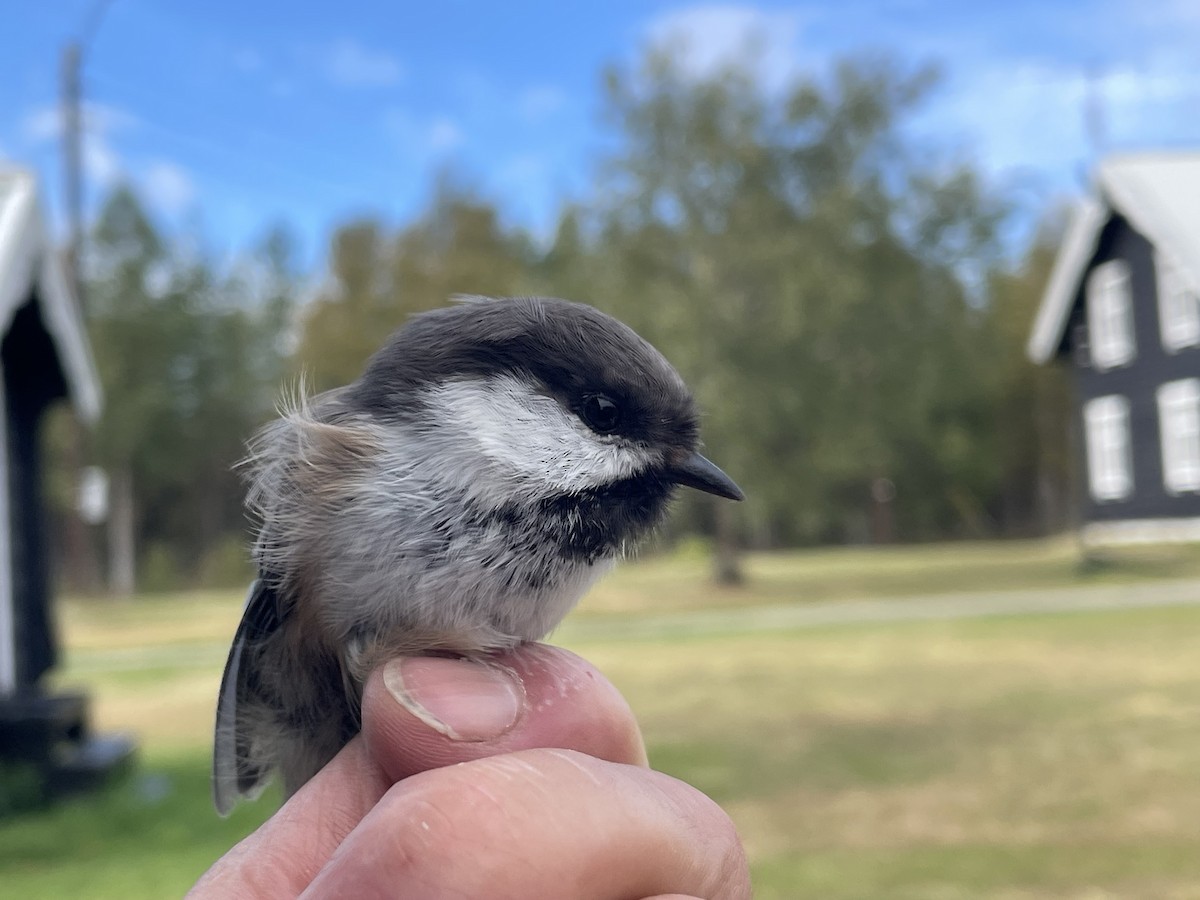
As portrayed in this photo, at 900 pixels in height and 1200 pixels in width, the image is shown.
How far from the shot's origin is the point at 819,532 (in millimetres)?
24547

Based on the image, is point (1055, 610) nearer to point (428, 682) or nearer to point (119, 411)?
point (428, 682)

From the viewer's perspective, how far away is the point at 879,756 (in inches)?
236

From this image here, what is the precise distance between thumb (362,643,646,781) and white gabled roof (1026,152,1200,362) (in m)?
6.39

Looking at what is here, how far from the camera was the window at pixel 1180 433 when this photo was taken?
8.84 m

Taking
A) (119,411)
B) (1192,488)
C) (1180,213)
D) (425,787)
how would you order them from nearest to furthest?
(425,787) < (1180,213) < (1192,488) < (119,411)

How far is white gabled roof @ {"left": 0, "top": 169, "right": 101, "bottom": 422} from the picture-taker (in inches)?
213

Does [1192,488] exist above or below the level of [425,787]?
below

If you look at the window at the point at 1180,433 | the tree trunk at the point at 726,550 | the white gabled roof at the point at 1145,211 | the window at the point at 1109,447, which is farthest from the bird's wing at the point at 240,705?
the tree trunk at the point at 726,550

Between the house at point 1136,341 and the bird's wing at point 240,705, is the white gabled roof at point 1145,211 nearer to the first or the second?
the house at point 1136,341

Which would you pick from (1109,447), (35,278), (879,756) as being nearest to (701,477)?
(879,756)

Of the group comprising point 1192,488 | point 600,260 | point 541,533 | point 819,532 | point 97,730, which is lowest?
point 819,532

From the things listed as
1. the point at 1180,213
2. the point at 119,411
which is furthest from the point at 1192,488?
the point at 119,411

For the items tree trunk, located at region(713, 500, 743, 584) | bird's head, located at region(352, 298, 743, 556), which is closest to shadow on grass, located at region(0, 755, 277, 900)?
bird's head, located at region(352, 298, 743, 556)

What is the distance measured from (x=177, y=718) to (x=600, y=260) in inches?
399
